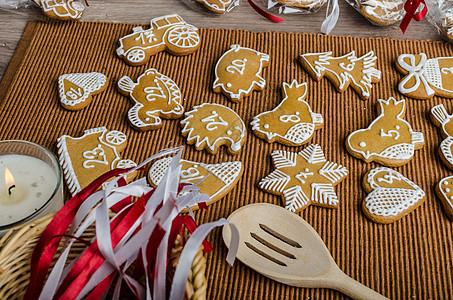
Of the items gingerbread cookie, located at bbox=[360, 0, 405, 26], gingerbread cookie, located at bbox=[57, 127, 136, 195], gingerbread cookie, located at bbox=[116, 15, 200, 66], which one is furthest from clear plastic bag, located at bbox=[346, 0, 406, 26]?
gingerbread cookie, located at bbox=[57, 127, 136, 195]

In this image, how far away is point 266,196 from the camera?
0.73 meters

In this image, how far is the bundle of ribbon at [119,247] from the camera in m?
0.50

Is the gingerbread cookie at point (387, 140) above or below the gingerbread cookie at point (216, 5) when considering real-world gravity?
below

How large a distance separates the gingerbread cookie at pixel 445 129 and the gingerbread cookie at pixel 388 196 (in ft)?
0.28

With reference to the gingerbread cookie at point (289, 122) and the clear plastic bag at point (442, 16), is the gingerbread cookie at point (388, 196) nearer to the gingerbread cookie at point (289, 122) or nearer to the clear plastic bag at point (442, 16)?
the gingerbread cookie at point (289, 122)

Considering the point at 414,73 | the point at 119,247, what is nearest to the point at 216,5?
the point at 414,73

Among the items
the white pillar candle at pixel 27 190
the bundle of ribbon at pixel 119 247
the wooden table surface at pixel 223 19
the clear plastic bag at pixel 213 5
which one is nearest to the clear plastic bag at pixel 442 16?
the wooden table surface at pixel 223 19

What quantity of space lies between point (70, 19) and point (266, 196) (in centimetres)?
61

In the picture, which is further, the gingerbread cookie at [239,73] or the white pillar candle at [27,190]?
the gingerbread cookie at [239,73]

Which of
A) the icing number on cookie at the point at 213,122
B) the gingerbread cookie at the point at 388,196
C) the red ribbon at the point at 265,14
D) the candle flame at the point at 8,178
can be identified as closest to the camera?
the candle flame at the point at 8,178

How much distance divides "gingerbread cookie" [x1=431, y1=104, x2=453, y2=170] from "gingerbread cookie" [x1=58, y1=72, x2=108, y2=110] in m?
0.62

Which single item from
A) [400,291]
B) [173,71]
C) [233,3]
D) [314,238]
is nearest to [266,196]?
[314,238]

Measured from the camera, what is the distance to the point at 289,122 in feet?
2.64

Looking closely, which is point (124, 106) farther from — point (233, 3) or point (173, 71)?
point (233, 3)
